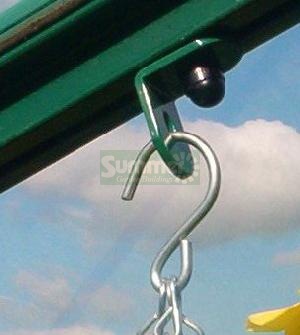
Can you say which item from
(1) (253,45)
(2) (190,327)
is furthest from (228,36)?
(2) (190,327)

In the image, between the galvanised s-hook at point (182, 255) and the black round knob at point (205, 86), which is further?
the black round knob at point (205, 86)

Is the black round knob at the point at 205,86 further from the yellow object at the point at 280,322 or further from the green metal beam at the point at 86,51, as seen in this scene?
the yellow object at the point at 280,322

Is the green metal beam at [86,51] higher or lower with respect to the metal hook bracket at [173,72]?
higher

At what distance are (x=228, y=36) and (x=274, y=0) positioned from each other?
0.14ft

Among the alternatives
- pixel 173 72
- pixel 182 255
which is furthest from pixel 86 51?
pixel 182 255

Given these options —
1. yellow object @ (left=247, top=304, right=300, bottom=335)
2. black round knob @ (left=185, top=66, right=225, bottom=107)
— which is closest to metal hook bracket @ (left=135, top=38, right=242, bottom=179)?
black round knob @ (left=185, top=66, right=225, bottom=107)

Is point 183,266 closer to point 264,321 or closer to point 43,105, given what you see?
point 264,321

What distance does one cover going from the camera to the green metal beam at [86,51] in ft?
2.31

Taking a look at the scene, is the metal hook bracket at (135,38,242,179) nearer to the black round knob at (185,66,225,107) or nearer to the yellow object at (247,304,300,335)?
the black round knob at (185,66,225,107)

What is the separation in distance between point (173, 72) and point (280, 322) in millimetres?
226

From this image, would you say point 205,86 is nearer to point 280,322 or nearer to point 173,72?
point 173,72

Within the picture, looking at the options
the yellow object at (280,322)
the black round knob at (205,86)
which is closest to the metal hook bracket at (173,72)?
the black round knob at (205,86)

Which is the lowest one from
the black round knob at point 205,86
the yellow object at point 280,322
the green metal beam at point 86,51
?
the yellow object at point 280,322

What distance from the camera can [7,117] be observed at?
2.57 ft
